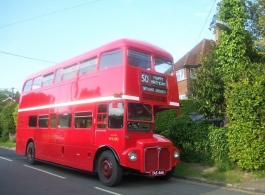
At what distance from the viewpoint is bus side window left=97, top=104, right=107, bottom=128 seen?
372 inches

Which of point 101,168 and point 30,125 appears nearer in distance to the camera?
point 101,168

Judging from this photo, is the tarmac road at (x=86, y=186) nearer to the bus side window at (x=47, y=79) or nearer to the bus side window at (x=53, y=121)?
the bus side window at (x=53, y=121)

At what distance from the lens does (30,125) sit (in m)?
14.6

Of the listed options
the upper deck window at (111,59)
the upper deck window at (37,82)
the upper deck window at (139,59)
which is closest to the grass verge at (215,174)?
the upper deck window at (139,59)

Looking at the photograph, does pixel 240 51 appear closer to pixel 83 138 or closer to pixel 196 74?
pixel 196 74

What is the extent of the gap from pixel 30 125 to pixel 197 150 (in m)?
8.23

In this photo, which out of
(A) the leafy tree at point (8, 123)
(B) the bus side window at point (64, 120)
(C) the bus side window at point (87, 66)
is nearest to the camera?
(C) the bus side window at point (87, 66)

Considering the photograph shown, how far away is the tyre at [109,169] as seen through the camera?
341 inches

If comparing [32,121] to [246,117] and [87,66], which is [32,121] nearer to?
[87,66]

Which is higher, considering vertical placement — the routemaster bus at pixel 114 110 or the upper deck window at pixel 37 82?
the upper deck window at pixel 37 82

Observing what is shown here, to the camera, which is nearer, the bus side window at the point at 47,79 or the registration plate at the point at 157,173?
the registration plate at the point at 157,173

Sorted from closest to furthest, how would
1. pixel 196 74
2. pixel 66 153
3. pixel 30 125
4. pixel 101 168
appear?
pixel 101 168 → pixel 66 153 → pixel 196 74 → pixel 30 125

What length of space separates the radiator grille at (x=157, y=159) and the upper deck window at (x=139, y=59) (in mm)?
2737

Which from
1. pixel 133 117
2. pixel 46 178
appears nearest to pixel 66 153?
pixel 46 178
